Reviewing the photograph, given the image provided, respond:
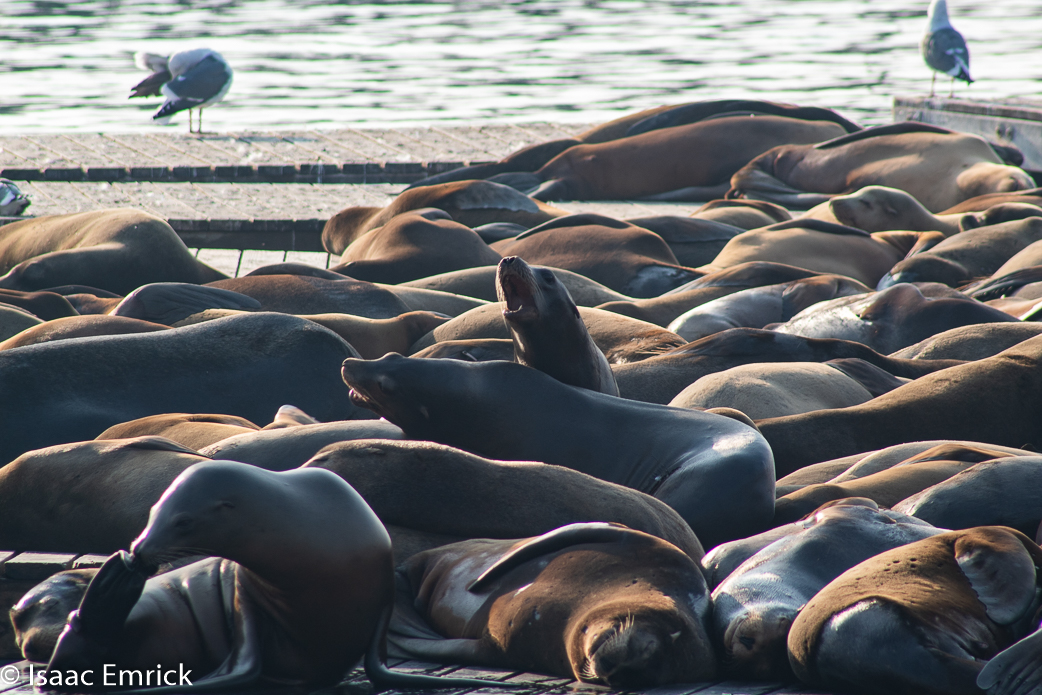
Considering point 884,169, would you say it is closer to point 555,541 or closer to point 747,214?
point 747,214

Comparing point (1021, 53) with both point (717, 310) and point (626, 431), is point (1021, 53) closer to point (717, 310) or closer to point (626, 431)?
point (717, 310)

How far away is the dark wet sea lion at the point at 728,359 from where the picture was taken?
5.37 meters

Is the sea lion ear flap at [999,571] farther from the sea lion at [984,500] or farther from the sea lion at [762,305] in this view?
the sea lion at [762,305]

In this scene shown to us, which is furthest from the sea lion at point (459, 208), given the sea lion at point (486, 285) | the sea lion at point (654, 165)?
the sea lion at point (486, 285)

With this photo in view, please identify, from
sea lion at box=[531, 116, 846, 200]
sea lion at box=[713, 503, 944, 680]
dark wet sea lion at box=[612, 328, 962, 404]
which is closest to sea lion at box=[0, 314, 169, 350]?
dark wet sea lion at box=[612, 328, 962, 404]

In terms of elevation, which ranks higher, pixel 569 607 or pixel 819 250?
pixel 569 607

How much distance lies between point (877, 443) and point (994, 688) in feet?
7.45

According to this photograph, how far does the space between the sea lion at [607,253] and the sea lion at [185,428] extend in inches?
144

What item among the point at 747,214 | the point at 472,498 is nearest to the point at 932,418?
the point at 472,498

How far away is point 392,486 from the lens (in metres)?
3.48

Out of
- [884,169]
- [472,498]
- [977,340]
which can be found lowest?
[884,169]

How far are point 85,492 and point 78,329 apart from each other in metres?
2.19

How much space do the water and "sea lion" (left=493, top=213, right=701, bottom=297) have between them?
9210 mm

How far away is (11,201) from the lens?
9.12 metres
